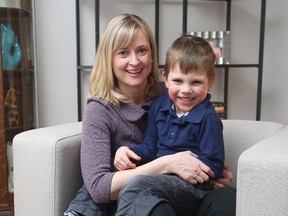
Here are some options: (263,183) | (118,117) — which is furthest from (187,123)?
(263,183)

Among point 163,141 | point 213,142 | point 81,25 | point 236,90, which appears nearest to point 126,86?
point 163,141

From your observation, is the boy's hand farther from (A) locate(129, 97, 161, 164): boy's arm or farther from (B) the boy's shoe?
(B) the boy's shoe

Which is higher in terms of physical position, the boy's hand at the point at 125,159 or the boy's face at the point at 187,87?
the boy's face at the point at 187,87

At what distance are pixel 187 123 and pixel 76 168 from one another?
0.42 meters

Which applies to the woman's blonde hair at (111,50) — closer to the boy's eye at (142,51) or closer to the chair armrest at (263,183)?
the boy's eye at (142,51)

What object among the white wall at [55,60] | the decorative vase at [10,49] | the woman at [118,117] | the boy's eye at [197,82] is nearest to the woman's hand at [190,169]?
the woman at [118,117]

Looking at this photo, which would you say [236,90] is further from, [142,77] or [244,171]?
[244,171]

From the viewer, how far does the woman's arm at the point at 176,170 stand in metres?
0.98

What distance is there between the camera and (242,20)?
7.23ft

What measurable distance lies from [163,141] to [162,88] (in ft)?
0.90

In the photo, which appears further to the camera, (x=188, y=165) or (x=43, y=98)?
(x=43, y=98)

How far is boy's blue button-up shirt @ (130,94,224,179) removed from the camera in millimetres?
1014

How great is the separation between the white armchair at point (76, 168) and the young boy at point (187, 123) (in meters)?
0.13

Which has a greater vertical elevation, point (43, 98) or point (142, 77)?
point (142, 77)
